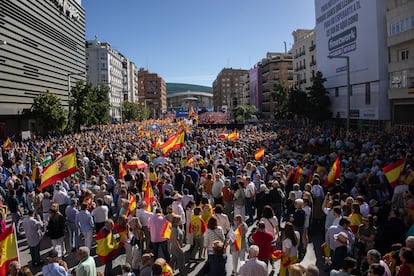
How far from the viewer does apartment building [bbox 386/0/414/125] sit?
35.2 m

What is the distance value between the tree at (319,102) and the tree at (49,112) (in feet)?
105

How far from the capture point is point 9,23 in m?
46.9

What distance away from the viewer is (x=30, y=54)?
53188mm

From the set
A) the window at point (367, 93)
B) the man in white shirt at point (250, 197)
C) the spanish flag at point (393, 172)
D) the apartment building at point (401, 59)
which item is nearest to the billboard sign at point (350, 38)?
the window at point (367, 93)

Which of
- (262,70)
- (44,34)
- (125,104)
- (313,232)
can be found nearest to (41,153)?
(313,232)

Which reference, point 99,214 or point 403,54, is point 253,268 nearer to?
point 99,214

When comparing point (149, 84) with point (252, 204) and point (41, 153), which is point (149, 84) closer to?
point (41, 153)

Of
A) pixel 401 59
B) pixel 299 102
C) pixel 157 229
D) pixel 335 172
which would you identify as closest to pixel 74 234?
pixel 157 229

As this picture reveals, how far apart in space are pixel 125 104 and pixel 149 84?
92362 mm

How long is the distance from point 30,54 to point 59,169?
47302mm

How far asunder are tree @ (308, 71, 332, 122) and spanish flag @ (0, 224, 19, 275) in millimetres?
50341

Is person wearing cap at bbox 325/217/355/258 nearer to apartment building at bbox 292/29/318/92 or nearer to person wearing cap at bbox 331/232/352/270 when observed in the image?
person wearing cap at bbox 331/232/352/270

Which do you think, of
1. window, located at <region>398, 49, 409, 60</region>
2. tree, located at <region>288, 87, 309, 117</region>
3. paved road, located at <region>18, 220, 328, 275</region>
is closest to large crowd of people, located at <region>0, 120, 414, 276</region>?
paved road, located at <region>18, 220, 328, 275</region>

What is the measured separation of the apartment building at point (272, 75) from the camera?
108 metres
